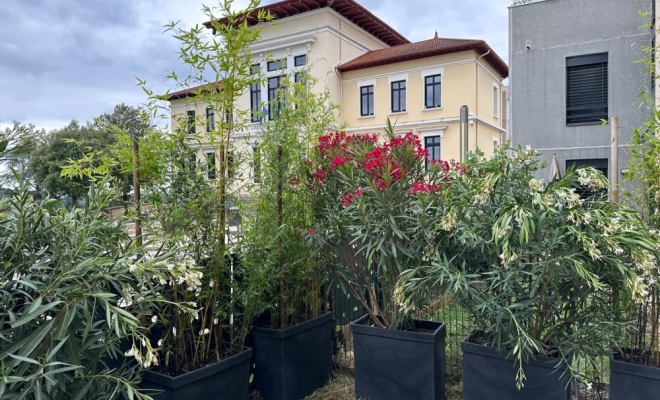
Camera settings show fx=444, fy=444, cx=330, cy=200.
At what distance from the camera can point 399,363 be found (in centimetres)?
236

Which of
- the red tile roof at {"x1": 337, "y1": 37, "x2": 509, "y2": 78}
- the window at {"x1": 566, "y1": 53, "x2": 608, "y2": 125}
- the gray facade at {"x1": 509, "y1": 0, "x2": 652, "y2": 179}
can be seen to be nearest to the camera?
the gray facade at {"x1": 509, "y1": 0, "x2": 652, "y2": 179}

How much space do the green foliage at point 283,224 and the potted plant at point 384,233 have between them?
0.12 metres

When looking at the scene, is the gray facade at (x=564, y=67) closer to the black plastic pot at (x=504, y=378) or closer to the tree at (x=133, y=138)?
the black plastic pot at (x=504, y=378)

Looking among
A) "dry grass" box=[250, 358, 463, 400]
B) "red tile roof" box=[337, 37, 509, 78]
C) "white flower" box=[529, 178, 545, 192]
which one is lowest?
"dry grass" box=[250, 358, 463, 400]

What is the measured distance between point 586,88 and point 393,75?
30.6 ft

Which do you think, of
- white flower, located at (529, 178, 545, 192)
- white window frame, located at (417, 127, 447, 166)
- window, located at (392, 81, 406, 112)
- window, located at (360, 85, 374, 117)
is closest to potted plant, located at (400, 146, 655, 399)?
white flower, located at (529, 178, 545, 192)

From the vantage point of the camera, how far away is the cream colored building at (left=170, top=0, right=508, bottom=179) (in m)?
16.4

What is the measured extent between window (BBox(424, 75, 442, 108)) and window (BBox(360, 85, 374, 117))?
2.25m

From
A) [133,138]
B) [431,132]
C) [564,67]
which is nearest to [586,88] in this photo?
[564,67]

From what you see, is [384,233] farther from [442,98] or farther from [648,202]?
[442,98]

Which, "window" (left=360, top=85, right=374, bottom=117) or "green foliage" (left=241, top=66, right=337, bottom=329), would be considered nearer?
"green foliage" (left=241, top=66, right=337, bottom=329)

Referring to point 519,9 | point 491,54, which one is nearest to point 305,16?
point 491,54

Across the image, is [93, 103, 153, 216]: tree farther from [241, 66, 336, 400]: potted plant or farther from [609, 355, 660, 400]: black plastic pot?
[609, 355, 660, 400]: black plastic pot

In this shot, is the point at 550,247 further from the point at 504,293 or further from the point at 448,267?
the point at 448,267
